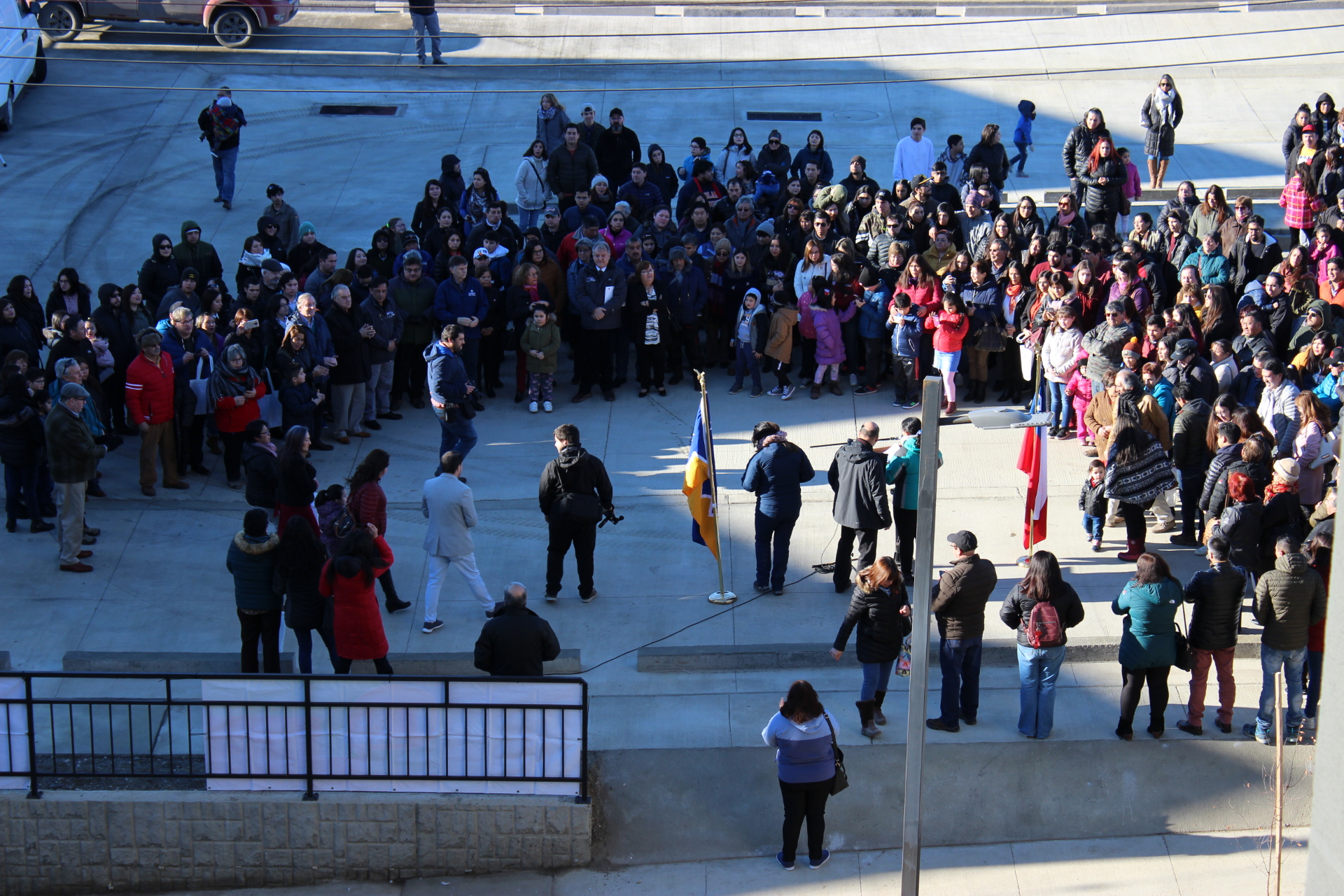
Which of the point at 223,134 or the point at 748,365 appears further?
the point at 223,134

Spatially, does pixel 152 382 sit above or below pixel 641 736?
above

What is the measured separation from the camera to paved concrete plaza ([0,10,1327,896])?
36.4 ft

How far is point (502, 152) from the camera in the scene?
75.4 feet

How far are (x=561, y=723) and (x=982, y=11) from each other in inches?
861

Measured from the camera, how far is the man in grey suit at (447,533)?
1148 centimetres

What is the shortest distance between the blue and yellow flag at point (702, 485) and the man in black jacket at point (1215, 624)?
369cm

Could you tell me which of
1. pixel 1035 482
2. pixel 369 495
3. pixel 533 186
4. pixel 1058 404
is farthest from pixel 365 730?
pixel 533 186

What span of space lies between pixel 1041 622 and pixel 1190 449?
3245 mm

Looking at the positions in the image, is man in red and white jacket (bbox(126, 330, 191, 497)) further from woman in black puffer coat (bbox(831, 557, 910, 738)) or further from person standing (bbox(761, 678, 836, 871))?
person standing (bbox(761, 678, 836, 871))

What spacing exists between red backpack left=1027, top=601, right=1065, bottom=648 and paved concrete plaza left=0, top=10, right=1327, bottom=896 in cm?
85

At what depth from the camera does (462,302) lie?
1555 cm

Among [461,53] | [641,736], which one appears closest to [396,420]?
[641,736]

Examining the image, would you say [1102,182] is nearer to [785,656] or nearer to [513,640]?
[785,656]

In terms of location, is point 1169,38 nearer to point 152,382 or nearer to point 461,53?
point 461,53
